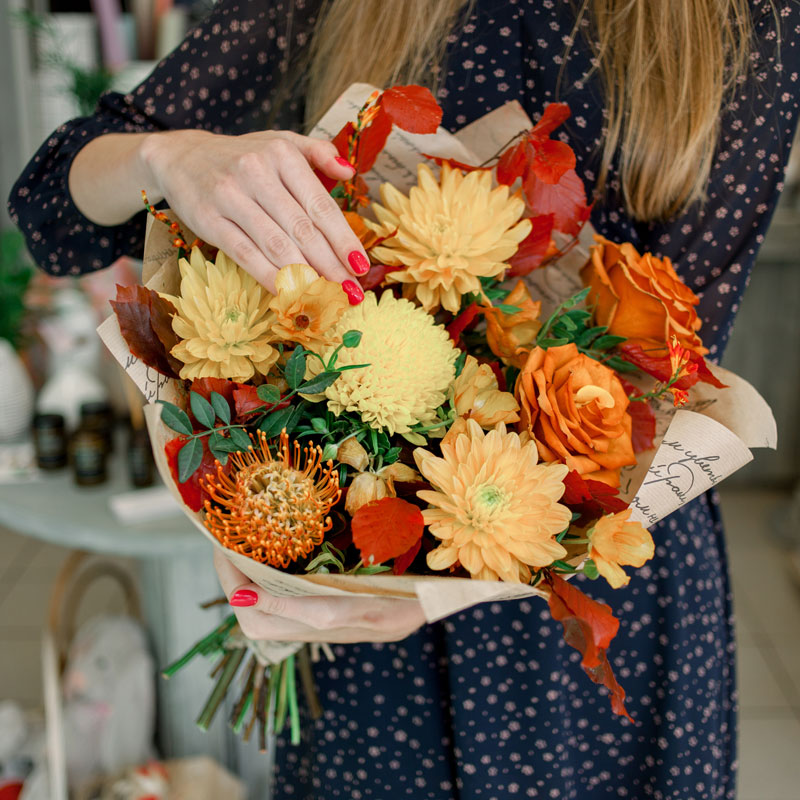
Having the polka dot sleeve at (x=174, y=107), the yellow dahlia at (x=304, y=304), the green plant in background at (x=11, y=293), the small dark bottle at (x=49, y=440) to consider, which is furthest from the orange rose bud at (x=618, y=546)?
the green plant in background at (x=11, y=293)

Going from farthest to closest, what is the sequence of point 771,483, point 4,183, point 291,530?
point 771,483
point 4,183
point 291,530

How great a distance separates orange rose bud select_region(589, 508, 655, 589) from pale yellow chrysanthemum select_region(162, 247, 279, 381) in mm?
235

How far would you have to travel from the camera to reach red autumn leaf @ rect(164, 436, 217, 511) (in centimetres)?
49

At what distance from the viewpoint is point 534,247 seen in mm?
609

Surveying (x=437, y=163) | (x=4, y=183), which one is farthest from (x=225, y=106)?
(x=4, y=183)

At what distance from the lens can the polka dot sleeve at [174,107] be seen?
83 cm

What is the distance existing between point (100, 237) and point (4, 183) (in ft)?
7.38

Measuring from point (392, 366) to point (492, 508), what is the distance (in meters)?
0.11

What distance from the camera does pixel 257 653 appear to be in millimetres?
821

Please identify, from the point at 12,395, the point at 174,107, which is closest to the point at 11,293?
the point at 12,395

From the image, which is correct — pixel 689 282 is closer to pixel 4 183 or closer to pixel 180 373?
pixel 180 373

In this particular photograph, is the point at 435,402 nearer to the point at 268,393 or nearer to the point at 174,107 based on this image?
the point at 268,393

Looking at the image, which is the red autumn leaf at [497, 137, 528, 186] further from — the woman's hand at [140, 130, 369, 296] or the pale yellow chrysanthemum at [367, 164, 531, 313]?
the woman's hand at [140, 130, 369, 296]

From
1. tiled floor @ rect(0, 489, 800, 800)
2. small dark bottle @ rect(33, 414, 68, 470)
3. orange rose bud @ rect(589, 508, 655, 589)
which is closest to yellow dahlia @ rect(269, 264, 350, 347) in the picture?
orange rose bud @ rect(589, 508, 655, 589)
